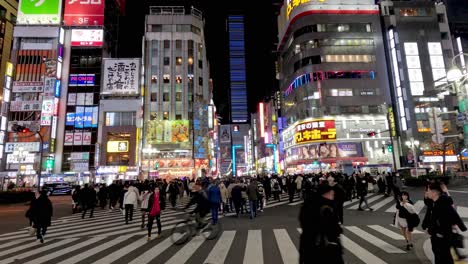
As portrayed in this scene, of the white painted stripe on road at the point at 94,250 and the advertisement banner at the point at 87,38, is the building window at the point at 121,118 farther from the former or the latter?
the white painted stripe on road at the point at 94,250

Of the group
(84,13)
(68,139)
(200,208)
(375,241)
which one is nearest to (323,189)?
(375,241)

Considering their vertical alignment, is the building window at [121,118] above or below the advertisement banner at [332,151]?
above

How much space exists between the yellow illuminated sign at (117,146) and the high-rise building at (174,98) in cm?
351

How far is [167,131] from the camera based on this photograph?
5200 centimetres

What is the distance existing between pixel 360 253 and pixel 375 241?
4.91 ft

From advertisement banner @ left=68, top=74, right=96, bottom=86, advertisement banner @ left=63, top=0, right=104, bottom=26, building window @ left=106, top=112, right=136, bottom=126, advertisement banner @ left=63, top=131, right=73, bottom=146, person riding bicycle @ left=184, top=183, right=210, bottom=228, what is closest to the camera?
person riding bicycle @ left=184, top=183, right=210, bottom=228

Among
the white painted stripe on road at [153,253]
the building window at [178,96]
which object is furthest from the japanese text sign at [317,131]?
the white painted stripe on road at [153,253]

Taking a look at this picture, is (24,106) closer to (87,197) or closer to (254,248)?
(87,197)

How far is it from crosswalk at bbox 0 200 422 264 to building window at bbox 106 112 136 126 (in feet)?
134

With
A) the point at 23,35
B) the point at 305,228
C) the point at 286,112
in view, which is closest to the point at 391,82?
the point at 286,112

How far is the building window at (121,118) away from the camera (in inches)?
1960

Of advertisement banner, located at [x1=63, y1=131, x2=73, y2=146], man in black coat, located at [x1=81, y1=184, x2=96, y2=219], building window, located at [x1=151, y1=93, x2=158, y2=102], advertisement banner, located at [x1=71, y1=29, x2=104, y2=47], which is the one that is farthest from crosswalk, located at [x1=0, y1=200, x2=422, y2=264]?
advertisement banner, located at [x1=71, y1=29, x2=104, y2=47]

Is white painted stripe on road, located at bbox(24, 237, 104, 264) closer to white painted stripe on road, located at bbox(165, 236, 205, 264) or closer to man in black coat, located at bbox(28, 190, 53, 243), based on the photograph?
man in black coat, located at bbox(28, 190, 53, 243)

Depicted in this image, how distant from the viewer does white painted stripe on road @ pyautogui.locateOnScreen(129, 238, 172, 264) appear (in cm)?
654
